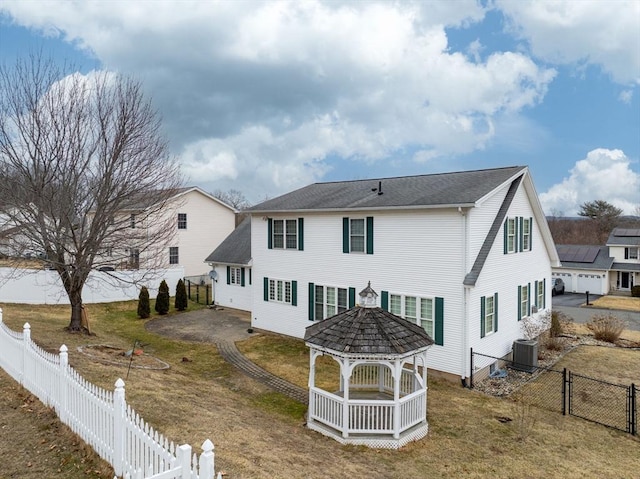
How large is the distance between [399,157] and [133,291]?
63.2 ft

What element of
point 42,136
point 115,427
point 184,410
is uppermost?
point 42,136

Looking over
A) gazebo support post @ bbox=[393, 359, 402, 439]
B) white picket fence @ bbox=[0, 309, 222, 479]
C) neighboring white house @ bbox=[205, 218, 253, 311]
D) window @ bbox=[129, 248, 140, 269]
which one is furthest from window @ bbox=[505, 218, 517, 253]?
window @ bbox=[129, 248, 140, 269]

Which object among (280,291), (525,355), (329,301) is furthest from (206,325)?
(525,355)

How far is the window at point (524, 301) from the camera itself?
1745 centimetres

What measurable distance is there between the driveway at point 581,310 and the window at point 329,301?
1767 cm

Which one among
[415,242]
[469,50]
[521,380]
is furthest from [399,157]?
[521,380]

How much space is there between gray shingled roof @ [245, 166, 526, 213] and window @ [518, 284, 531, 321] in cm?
509

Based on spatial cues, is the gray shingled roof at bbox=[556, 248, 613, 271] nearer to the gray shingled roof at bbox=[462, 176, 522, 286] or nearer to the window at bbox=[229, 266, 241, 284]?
the gray shingled roof at bbox=[462, 176, 522, 286]

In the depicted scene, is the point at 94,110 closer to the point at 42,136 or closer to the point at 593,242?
the point at 42,136

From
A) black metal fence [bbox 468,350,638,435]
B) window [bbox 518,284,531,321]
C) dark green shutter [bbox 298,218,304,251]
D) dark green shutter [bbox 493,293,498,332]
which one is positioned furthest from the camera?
dark green shutter [bbox 298,218,304,251]

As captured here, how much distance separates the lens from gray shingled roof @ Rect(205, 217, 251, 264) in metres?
24.5

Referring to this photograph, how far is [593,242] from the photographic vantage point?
60.8 metres

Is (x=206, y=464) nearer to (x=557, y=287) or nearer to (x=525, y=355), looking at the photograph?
(x=525, y=355)

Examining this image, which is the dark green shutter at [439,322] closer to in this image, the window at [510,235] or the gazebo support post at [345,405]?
the window at [510,235]
